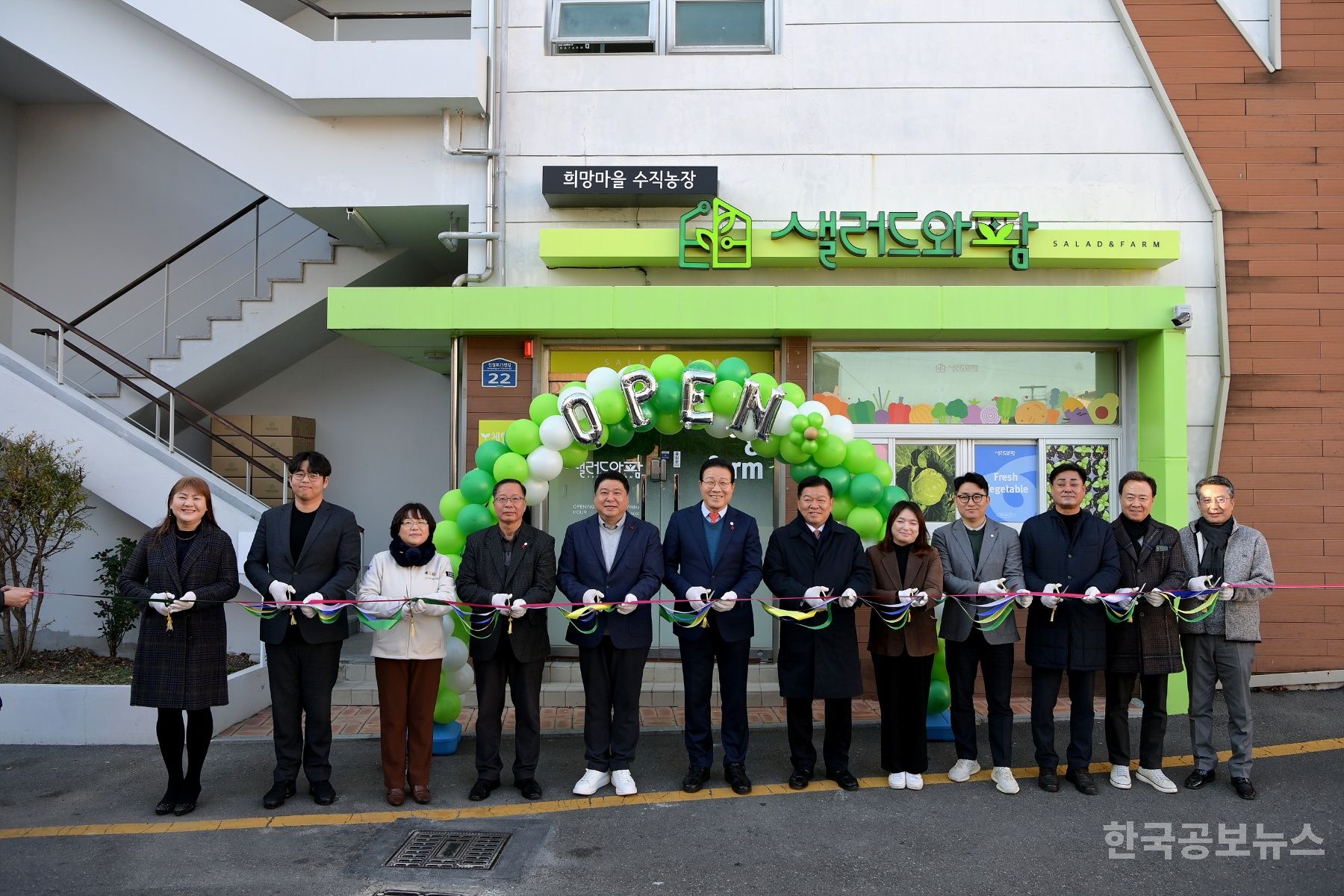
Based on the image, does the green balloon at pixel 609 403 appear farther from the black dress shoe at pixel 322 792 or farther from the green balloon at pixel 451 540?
the black dress shoe at pixel 322 792

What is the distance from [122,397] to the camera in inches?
368

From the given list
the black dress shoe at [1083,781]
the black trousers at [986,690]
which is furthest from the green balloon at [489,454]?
the black dress shoe at [1083,781]

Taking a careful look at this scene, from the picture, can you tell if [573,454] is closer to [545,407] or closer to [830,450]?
[545,407]

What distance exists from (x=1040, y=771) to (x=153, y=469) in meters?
7.07

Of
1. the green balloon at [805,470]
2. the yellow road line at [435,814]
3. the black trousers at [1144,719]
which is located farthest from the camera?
the green balloon at [805,470]

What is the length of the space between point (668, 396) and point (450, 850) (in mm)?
2932

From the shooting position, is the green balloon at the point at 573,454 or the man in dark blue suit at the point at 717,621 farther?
the green balloon at the point at 573,454

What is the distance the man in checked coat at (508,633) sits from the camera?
510cm

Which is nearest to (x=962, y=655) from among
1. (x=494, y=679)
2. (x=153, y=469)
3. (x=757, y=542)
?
(x=757, y=542)

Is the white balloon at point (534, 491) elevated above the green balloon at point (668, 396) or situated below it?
below

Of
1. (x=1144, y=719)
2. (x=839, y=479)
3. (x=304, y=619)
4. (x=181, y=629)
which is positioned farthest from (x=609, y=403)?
(x=1144, y=719)

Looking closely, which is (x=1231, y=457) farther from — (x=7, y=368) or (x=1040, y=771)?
(x=7, y=368)

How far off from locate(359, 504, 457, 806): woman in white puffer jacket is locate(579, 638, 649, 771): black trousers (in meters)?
0.84

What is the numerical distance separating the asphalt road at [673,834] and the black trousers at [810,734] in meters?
0.14
